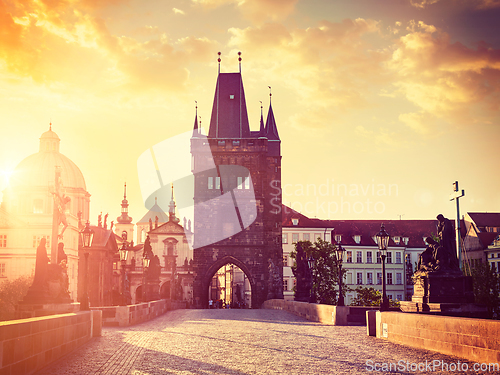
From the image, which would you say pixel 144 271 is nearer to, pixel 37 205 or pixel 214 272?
pixel 214 272

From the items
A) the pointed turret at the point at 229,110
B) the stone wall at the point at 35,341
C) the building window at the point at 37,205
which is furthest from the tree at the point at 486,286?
the building window at the point at 37,205

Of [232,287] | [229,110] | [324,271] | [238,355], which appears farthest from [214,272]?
[238,355]

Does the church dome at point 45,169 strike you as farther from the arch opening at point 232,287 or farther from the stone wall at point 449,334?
the stone wall at point 449,334

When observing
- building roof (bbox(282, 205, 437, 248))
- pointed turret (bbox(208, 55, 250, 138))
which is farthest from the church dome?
building roof (bbox(282, 205, 437, 248))

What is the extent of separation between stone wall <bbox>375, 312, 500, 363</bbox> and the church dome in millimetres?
86348

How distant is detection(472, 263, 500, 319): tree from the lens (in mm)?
50938

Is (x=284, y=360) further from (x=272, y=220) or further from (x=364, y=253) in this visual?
(x=364, y=253)

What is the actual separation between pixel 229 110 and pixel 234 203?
37.3 feet

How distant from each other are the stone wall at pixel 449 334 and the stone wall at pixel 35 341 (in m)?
6.78

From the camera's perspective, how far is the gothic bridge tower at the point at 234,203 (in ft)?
201

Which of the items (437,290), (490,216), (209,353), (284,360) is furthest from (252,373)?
(490,216)

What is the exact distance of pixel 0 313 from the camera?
171 ft

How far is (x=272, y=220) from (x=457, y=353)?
54594 mm

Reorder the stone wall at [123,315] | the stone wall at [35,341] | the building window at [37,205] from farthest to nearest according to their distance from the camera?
the building window at [37,205], the stone wall at [123,315], the stone wall at [35,341]
